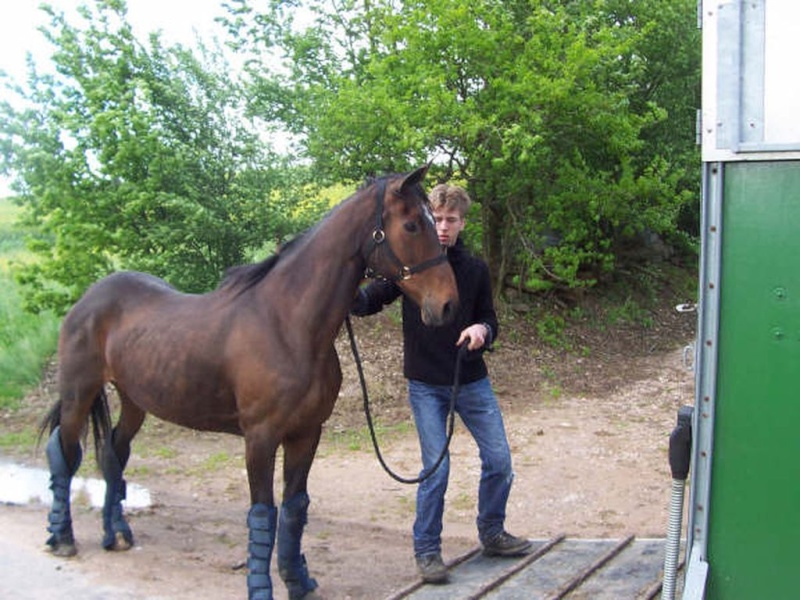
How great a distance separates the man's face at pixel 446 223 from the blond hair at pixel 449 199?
0.07 feet

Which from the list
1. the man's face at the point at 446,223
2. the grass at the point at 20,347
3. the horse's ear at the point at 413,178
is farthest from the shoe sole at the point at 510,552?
the grass at the point at 20,347

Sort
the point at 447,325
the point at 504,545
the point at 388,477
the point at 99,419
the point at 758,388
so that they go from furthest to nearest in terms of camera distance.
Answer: the point at 388,477 < the point at 99,419 < the point at 504,545 < the point at 447,325 < the point at 758,388

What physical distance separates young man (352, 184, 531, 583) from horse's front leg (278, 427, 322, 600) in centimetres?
59

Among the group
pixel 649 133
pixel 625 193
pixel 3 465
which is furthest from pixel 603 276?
pixel 3 465

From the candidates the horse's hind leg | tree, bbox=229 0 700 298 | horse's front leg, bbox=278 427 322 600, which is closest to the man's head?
horse's front leg, bbox=278 427 322 600

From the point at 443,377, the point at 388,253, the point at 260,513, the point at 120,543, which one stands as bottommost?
the point at 120,543

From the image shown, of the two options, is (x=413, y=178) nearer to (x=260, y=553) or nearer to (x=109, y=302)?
(x=260, y=553)

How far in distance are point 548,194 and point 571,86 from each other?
1629 millimetres

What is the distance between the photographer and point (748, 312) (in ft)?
10.3

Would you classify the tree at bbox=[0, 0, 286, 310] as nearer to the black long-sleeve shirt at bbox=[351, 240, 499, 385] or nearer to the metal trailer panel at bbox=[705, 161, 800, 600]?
the black long-sleeve shirt at bbox=[351, 240, 499, 385]

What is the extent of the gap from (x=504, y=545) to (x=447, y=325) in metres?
1.29

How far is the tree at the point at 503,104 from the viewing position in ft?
30.5

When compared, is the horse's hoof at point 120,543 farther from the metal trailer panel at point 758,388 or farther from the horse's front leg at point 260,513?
the metal trailer panel at point 758,388

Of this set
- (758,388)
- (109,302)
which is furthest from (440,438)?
(109,302)
